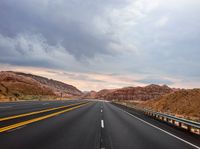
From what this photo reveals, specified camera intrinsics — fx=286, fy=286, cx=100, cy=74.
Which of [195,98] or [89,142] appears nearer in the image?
[89,142]

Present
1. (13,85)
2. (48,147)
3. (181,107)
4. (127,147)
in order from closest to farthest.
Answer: (48,147), (127,147), (181,107), (13,85)

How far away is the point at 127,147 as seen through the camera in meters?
9.60

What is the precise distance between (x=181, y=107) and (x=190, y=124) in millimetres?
41102

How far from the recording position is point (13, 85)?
5094 inches

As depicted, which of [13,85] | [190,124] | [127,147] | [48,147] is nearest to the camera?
[48,147]

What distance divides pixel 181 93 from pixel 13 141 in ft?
208

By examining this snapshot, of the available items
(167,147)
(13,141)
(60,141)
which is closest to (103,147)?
(60,141)

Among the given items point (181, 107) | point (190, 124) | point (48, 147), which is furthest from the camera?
point (181, 107)

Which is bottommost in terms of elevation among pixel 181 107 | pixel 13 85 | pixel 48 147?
pixel 48 147

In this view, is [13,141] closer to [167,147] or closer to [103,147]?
[103,147]

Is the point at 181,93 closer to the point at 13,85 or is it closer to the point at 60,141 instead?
the point at 60,141

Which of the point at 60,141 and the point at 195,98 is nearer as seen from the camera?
the point at 60,141

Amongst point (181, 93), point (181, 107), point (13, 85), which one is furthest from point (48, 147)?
point (13, 85)

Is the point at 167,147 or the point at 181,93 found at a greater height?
the point at 181,93
